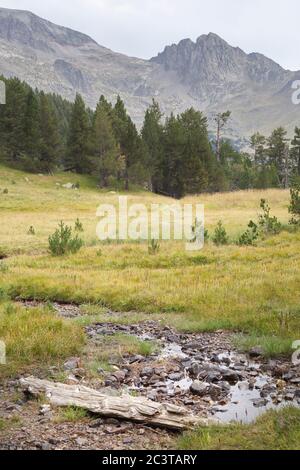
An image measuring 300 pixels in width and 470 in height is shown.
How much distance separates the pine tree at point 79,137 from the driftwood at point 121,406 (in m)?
68.7

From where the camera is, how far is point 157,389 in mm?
8469

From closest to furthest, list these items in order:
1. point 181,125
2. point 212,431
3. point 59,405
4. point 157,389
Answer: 1. point 212,431
2. point 59,405
3. point 157,389
4. point 181,125

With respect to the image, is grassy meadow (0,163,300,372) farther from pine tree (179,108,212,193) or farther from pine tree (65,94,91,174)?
pine tree (65,94,91,174)

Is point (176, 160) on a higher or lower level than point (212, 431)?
higher

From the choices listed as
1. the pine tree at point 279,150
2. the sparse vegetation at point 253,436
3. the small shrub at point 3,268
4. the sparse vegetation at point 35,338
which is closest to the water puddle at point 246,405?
the sparse vegetation at point 253,436

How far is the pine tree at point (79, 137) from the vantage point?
7544 centimetres

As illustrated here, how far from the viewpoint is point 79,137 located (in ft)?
246

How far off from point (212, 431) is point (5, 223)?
28.8 m

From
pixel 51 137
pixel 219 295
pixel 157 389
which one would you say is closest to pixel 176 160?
pixel 51 137

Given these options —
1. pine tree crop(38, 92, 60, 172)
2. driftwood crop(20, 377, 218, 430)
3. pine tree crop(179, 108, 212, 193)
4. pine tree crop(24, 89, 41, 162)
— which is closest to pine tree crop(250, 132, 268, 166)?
pine tree crop(179, 108, 212, 193)

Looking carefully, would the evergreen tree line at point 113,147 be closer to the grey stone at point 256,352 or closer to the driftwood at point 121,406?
the grey stone at point 256,352

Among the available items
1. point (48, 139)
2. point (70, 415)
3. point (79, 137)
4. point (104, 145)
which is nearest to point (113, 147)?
point (104, 145)

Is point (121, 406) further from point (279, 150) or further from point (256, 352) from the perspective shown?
point (279, 150)
